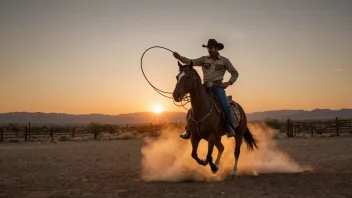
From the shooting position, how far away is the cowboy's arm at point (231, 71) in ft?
27.9

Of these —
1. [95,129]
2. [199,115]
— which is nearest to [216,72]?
[199,115]

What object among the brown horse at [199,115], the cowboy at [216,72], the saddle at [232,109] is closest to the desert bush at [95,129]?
the saddle at [232,109]

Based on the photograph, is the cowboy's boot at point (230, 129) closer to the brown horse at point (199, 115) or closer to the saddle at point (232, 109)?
the saddle at point (232, 109)

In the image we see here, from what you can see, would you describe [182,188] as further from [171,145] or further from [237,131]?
[171,145]

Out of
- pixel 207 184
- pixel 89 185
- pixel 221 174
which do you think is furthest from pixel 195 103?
pixel 89 185

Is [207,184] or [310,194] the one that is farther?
[207,184]

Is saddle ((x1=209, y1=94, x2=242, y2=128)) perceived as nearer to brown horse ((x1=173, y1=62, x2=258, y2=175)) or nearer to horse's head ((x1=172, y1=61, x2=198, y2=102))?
brown horse ((x1=173, y1=62, x2=258, y2=175))

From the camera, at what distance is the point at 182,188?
7.10 m

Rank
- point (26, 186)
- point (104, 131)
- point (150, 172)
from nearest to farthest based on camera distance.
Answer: point (26, 186)
point (150, 172)
point (104, 131)

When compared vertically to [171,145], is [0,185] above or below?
below

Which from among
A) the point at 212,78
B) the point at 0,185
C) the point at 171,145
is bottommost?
the point at 0,185

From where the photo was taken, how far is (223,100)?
8.38 metres

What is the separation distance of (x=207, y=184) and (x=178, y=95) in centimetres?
199

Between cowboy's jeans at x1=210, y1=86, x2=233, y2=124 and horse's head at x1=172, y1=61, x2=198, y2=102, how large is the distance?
0.87 m
